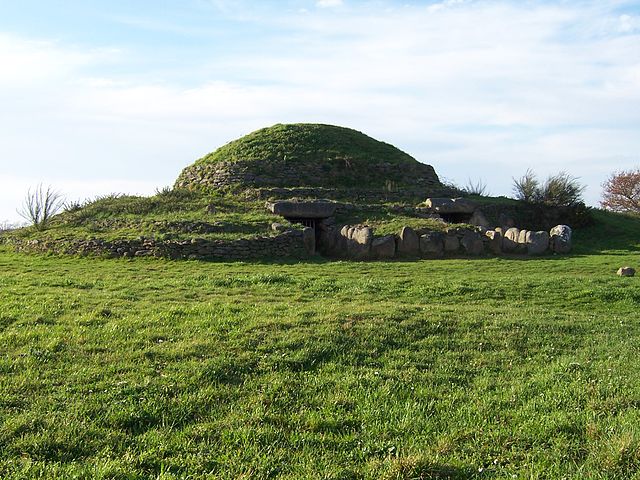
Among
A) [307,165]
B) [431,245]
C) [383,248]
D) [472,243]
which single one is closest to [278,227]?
[383,248]

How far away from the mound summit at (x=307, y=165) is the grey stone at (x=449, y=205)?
2.58m

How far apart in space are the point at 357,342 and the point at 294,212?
54.8 ft

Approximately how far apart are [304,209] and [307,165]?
6550mm

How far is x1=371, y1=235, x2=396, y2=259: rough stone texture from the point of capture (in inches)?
835

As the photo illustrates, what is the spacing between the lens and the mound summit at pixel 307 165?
2981 cm

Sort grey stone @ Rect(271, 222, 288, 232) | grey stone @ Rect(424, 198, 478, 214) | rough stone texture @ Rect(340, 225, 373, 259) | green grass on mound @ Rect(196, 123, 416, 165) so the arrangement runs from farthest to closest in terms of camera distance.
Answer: green grass on mound @ Rect(196, 123, 416, 165)
grey stone @ Rect(424, 198, 478, 214)
grey stone @ Rect(271, 222, 288, 232)
rough stone texture @ Rect(340, 225, 373, 259)

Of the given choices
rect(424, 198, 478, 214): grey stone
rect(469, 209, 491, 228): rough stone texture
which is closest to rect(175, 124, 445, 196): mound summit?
rect(424, 198, 478, 214): grey stone

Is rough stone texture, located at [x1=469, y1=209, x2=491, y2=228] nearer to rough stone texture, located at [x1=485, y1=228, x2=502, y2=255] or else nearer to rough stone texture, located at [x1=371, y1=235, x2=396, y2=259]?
rough stone texture, located at [x1=485, y1=228, x2=502, y2=255]

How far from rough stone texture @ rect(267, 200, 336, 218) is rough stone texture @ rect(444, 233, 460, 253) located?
17.5 ft

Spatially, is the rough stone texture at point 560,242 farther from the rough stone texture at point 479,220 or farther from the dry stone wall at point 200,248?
the dry stone wall at point 200,248

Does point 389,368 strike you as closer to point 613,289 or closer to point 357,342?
point 357,342

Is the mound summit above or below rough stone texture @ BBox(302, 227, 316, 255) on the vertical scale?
above

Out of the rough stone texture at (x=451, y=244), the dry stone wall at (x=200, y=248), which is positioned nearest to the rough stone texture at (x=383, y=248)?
the rough stone texture at (x=451, y=244)

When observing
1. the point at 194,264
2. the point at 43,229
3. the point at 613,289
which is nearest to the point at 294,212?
the point at 194,264
